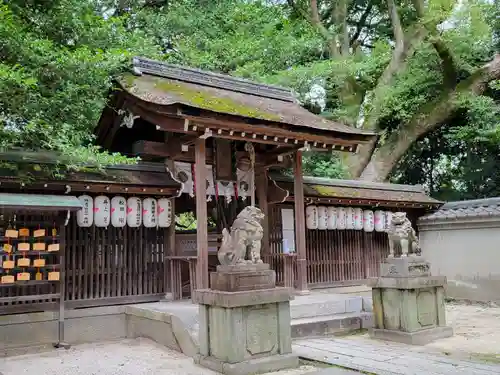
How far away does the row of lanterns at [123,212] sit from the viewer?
29.1 feet

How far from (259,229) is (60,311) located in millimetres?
4044

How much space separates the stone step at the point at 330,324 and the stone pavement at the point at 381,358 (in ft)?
0.65

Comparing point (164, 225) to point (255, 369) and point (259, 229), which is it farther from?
point (255, 369)

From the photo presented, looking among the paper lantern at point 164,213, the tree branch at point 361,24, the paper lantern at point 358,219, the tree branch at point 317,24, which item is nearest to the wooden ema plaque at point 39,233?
the paper lantern at point 164,213

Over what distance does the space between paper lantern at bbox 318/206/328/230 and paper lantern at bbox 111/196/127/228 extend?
206 inches

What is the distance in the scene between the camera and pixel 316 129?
9.97 metres

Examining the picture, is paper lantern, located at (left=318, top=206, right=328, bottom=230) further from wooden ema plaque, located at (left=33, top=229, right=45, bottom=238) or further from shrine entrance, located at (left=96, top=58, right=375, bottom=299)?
wooden ema plaque, located at (left=33, top=229, right=45, bottom=238)

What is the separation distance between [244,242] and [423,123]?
45.2 ft

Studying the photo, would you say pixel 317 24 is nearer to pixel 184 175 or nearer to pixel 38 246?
pixel 184 175

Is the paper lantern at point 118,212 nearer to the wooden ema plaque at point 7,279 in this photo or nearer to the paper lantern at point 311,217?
the wooden ema plaque at point 7,279

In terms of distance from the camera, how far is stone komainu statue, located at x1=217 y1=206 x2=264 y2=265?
6625mm

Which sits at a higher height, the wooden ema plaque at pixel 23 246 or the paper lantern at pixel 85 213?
the paper lantern at pixel 85 213

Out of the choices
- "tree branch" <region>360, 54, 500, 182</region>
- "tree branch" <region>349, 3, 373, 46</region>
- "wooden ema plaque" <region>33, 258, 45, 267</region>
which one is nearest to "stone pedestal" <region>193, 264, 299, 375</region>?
"wooden ema plaque" <region>33, 258, 45, 267</region>

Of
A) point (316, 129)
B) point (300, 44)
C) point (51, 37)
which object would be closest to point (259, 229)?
point (316, 129)
